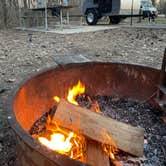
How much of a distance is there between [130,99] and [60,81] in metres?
0.74

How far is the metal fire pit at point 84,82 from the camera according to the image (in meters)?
1.76

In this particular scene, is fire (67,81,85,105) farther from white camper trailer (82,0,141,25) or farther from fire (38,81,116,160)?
white camper trailer (82,0,141,25)

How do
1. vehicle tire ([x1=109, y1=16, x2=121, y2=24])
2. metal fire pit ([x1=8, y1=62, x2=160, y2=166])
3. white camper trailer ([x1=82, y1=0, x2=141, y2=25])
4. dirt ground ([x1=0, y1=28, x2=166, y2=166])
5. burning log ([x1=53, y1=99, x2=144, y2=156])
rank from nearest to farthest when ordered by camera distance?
burning log ([x1=53, y1=99, x2=144, y2=156])
metal fire pit ([x1=8, y1=62, x2=160, y2=166])
dirt ground ([x1=0, y1=28, x2=166, y2=166])
white camper trailer ([x1=82, y1=0, x2=141, y2=25])
vehicle tire ([x1=109, y1=16, x2=121, y2=24])

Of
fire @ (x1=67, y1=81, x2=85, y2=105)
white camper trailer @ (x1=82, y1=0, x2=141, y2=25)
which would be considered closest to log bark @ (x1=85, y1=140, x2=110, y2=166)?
fire @ (x1=67, y1=81, x2=85, y2=105)

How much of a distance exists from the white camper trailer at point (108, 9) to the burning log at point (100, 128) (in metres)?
9.67

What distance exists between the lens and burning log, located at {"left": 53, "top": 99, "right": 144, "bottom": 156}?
4.83ft

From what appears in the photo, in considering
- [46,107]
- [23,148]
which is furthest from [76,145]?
[46,107]

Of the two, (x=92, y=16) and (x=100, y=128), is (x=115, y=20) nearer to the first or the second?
(x=92, y=16)

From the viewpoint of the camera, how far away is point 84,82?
2359 millimetres

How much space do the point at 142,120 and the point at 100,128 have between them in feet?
2.26

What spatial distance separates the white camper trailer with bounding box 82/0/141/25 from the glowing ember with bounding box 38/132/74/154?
9821mm

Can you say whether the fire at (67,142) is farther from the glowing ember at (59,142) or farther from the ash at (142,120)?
the ash at (142,120)

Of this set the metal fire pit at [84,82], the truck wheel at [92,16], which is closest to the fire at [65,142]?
the metal fire pit at [84,82]

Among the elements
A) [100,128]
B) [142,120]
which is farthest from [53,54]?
[100,128]
